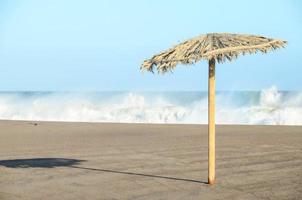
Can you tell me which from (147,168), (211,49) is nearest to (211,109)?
(211,49)

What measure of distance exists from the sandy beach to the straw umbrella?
80 cm

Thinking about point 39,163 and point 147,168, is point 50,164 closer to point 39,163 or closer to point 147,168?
point 39,163

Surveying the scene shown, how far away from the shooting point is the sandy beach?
7273mm

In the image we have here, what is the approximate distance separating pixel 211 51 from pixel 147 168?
3.30 m

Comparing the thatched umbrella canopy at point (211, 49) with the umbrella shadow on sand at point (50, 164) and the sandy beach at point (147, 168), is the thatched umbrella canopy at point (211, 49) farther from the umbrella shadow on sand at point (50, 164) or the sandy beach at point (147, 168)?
the umbrella shadow on sand at point (50, 164)

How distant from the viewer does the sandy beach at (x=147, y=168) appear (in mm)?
7273

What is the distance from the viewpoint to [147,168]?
31.3 ft

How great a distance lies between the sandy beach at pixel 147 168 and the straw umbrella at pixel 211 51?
2.63 feet

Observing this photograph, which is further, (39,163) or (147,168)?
(39,163)

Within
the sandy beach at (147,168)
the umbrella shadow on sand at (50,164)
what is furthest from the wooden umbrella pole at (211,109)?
the umbrella shadow on sand at (50,164)

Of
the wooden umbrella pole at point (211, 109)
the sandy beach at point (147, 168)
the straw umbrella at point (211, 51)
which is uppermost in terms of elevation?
the straw umbrella at point (211, 51)

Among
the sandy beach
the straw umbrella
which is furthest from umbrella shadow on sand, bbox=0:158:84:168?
the straw umbrella

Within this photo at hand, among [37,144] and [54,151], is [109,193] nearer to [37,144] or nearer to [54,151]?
[54,151]

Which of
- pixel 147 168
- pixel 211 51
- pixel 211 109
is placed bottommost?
pixel 147 168
